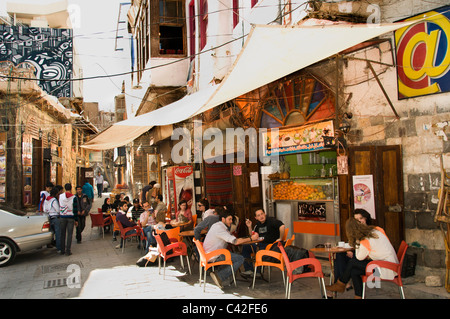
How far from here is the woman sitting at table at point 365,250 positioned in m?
4.73

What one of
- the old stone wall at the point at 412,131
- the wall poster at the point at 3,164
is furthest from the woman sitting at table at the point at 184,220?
the wall poster at the point at 3,164

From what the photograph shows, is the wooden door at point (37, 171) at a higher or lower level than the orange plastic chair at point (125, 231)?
higher

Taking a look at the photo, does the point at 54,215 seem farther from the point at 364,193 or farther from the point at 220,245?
the point at 364,193

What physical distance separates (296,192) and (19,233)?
6.75m

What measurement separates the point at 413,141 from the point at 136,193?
18704 mm

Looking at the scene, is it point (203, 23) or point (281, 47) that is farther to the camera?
point (203, 23)

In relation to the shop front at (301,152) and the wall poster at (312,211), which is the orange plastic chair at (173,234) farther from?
the wall poster at (312,211)

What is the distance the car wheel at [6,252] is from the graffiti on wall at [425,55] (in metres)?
9.04

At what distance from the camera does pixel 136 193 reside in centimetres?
2245

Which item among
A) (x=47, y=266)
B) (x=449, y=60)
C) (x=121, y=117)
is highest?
(x=121, y=117)

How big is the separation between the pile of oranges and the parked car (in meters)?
5.96
